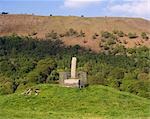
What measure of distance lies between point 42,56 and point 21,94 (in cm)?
7210

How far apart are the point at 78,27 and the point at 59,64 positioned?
52717 millimetres

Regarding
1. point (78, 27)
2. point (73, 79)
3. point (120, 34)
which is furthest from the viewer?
point (78, 27)

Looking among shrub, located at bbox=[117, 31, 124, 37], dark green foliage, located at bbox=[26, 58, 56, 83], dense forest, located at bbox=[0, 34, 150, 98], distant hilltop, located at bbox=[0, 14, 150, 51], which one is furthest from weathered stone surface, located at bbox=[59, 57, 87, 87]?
shrub, located at bbox=[117, 31, 124, 37]

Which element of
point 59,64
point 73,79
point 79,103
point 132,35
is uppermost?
point 132,35

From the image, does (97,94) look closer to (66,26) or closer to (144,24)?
(66,26)

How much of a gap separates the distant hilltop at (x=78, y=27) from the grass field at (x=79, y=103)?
92.9 m

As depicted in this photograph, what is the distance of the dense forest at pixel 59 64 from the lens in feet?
233

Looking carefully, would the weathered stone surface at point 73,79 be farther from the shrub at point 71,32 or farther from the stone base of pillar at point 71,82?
the shrub at point 71,32

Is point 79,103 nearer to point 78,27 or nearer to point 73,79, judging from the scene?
point 73,79

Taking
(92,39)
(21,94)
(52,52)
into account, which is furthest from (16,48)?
(21,94)

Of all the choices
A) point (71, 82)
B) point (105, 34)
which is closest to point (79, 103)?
point (71, 82)

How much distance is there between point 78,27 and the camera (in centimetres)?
14762

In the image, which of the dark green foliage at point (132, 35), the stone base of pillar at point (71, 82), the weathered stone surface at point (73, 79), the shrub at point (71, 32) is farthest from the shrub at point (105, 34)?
the stone base of pillar at point (71, 82)

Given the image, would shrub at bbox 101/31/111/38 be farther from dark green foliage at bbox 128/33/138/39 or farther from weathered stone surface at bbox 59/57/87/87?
weathered stone surface at bbox 59/57/87/87
